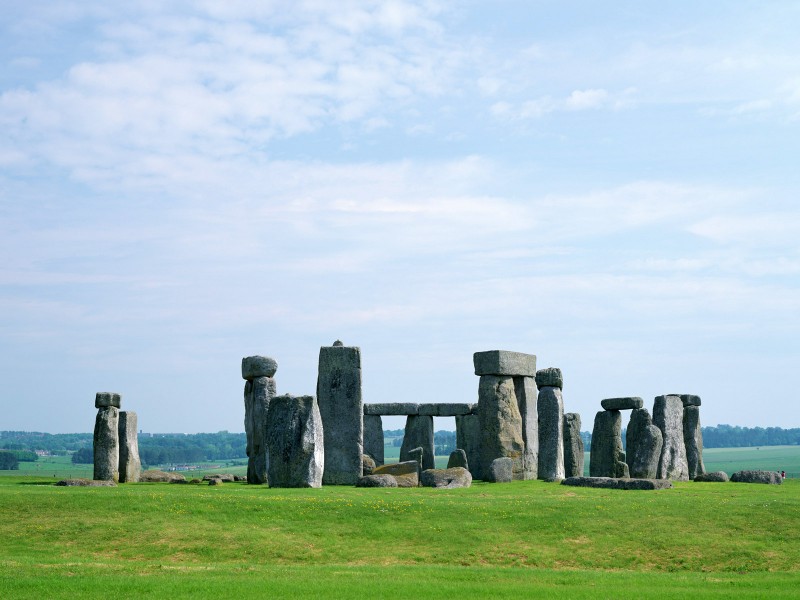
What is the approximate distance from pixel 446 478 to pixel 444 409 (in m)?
14.0

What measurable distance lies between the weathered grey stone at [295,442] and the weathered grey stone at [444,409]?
16.4 metres

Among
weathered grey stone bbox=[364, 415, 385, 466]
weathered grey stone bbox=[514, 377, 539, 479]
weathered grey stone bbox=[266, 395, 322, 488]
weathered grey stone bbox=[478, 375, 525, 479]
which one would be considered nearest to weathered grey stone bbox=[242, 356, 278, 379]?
weathered grey stone bbox=[266, 395, 322, 488]

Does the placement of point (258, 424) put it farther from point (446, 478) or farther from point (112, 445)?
point (446, 478)

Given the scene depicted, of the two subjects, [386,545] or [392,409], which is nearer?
[386,545]

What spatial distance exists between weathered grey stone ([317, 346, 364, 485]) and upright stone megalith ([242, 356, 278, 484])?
1.72 meters

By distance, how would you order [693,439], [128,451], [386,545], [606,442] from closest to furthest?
[386,545] < [128,451] < [606,442] < [693,439]

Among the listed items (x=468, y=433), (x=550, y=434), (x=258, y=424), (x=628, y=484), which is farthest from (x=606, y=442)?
(x=258, y=424)

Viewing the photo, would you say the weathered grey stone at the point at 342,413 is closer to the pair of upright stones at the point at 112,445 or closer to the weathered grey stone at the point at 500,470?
the weathered grey stone at the point at 500,470

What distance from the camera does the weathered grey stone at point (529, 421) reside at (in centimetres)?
3409

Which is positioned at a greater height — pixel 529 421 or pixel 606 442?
pixel 529 421

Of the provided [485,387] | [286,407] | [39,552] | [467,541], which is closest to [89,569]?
[39,552]

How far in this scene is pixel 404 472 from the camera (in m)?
30.6

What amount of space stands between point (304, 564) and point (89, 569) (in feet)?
12.7

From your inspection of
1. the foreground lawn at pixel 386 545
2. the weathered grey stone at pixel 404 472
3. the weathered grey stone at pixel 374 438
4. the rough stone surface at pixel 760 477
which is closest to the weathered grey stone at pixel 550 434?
the weathered grey stone at pixel 404 472
